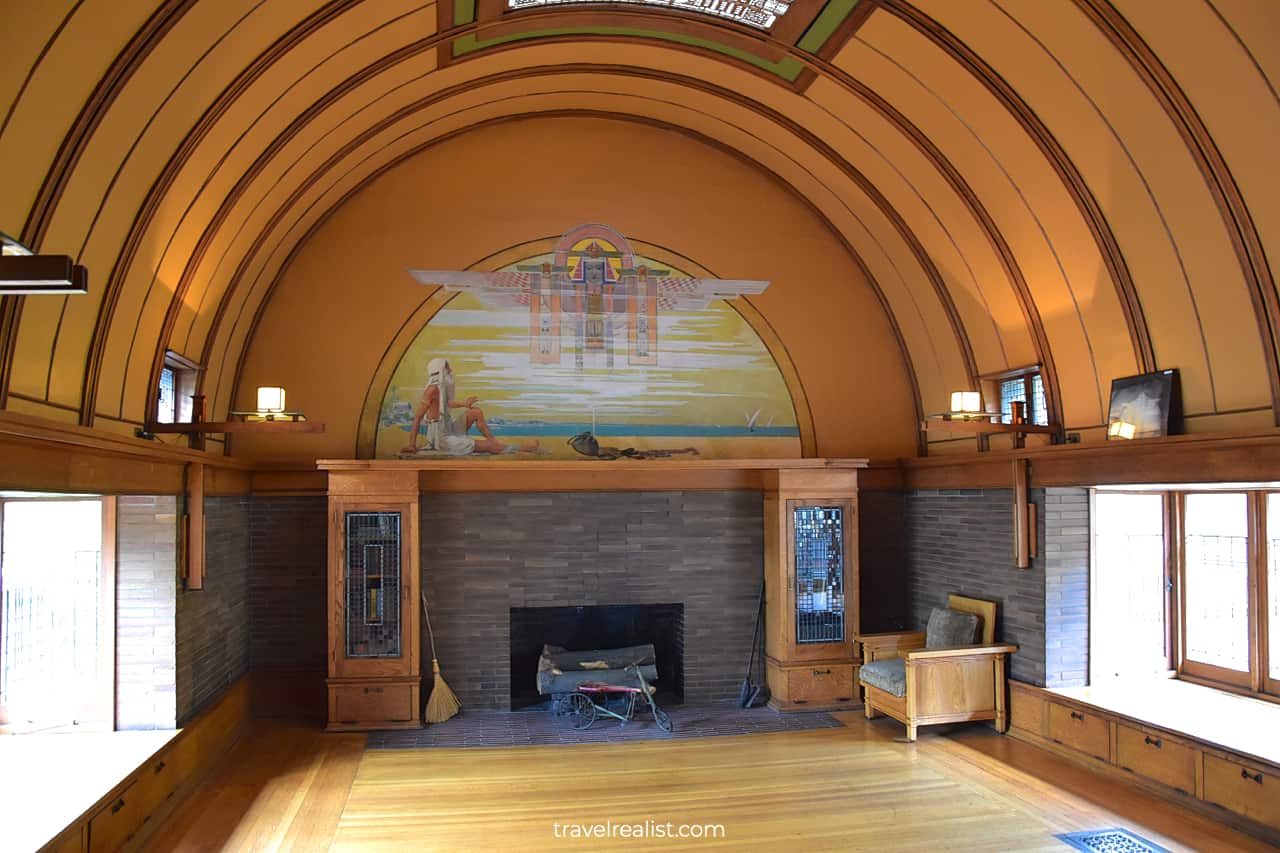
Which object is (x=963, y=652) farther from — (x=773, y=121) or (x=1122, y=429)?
(x=773, y=121)

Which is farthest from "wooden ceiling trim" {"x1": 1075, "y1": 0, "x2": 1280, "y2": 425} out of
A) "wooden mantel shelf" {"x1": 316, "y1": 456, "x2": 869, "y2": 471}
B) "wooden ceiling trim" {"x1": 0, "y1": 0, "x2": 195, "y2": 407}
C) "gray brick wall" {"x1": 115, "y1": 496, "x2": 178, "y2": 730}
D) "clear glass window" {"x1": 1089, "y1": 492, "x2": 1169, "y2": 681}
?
"gray brick wall" {"x1": 115, "y1": 496, "x2": 178, "y2": 730}

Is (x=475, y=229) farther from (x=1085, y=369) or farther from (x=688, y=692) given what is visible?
(x=1085, y=369)

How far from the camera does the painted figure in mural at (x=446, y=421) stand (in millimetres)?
10211

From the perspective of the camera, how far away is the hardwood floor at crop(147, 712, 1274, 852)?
6.65 meters

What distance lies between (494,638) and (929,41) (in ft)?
23.3

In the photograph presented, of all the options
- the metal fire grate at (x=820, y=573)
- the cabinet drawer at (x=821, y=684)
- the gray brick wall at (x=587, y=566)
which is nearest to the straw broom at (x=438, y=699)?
the gray brick wall at (x=587, y=566)

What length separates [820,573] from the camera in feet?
33.7

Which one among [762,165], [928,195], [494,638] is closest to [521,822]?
[494,638]

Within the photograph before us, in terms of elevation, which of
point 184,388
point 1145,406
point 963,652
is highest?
point 184,388

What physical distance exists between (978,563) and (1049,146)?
435cm

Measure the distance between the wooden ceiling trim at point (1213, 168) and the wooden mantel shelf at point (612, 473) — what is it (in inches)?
173

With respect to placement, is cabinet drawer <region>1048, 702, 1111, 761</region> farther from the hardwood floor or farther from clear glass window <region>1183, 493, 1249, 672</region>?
clear glass window <region>1183, 493, 1249, 672</region>

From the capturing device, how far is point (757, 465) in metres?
10.1

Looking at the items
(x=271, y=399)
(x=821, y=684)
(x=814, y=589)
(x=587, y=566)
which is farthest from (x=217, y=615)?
(x=821, y=684)
